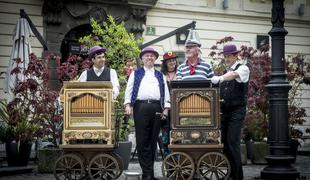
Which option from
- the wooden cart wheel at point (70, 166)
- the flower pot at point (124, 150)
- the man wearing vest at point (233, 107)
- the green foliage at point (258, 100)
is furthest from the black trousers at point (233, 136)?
the green foliage at point (258, 100)

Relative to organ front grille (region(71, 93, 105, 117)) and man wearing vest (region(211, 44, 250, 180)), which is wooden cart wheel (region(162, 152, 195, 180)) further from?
organ front grille (region(71, 93, 105, 117))

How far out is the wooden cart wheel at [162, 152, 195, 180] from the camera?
698cm

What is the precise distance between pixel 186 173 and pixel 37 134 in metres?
3.98

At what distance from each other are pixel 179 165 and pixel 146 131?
2.83 ft

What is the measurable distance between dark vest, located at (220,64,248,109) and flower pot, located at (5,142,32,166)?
14.3 ft

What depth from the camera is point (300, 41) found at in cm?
2022

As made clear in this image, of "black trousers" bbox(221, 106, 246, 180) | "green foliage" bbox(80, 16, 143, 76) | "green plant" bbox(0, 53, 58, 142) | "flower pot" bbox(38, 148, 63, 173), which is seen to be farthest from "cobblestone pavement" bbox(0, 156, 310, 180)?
"green foliage" bbox(80, 16, 143, 76)

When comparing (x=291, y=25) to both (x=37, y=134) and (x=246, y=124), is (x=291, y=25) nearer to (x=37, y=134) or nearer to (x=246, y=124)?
(x=246, y=124)

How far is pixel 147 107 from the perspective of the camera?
7.57 metres

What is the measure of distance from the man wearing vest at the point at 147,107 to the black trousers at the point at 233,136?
0.87 metres

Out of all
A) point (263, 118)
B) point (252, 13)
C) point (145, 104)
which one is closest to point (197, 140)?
point (145, 104)

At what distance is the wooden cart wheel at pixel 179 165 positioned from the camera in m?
6.98

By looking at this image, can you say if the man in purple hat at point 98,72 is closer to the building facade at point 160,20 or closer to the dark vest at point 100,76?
the dark vest at point 100,76

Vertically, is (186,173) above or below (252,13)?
below
